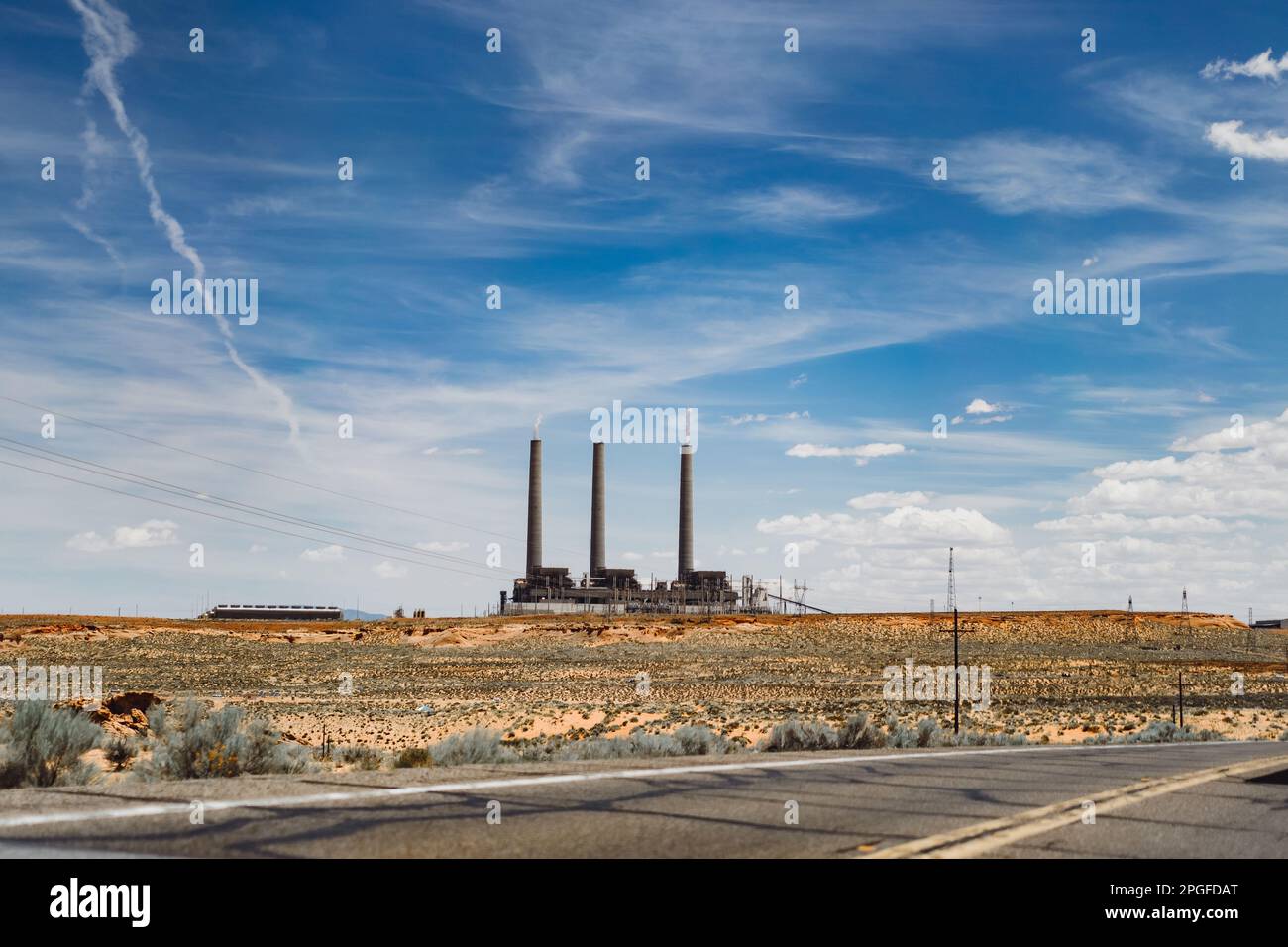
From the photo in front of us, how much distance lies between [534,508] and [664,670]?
6230 centimetres

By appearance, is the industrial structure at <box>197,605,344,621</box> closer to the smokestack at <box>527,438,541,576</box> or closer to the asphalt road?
the smokestack at <box>527,438,541,576</box>

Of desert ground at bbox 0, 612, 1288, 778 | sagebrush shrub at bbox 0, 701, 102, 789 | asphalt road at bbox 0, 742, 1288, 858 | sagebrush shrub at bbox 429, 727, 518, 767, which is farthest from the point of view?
desert ground at bbox 0, 612, 1288, 778

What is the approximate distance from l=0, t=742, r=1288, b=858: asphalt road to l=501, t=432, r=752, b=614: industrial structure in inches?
4509

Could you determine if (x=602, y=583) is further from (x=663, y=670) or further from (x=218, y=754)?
(x=218, y=754)

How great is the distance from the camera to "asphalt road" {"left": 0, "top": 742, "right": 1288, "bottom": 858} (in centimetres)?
722

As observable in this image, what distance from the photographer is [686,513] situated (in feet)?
428

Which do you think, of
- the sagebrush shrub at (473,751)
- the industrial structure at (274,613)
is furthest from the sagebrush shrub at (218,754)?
the industrial structure at (274,613)

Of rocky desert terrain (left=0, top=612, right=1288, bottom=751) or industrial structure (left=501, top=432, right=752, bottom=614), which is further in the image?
industrial structure (left=501, top=432, right=752, bottom=614)

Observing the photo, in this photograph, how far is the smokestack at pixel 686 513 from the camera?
12575cm

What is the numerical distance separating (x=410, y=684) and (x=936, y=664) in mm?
34208

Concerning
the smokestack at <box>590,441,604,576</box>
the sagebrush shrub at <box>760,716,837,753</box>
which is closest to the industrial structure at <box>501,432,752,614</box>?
the smokestack at <box>590,441,604,576</box>

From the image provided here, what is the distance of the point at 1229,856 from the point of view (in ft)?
25.3

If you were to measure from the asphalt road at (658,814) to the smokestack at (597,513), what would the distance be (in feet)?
378
